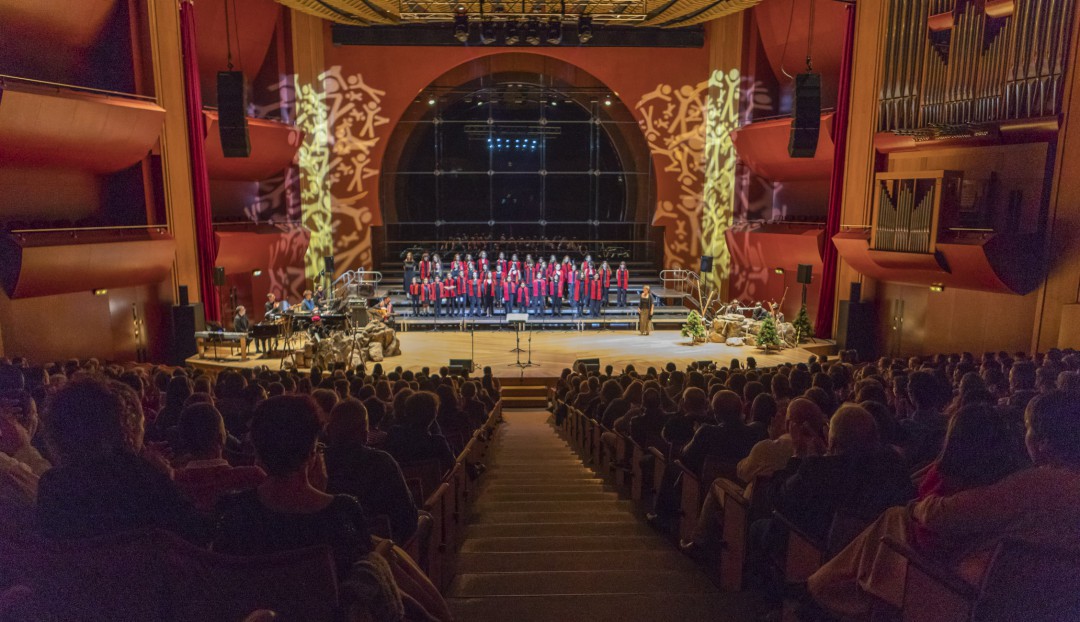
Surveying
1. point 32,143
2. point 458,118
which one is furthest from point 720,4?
point 32,143

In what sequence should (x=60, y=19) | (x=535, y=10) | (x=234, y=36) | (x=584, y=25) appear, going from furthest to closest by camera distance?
(x=535, y=10), (x=234, y=36), (x=584, y=25), (x=60, y=19)

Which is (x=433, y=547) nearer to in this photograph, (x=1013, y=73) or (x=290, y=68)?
(x=1013, y=73)

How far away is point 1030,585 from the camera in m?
1.78

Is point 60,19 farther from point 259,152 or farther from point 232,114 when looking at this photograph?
point 259,152

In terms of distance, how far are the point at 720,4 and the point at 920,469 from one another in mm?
13433

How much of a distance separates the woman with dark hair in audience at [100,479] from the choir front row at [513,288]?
13.7m

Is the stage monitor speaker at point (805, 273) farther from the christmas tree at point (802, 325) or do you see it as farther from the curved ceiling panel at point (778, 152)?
the curved ceiling panel at point (778, 152)

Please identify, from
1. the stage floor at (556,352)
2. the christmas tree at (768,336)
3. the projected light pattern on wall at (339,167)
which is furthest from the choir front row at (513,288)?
the christmas tree at (768,336)

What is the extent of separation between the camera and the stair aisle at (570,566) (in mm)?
2963

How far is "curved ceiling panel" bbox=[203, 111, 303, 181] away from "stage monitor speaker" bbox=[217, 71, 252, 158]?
1987 millimetres

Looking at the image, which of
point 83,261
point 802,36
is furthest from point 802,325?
point 83,261

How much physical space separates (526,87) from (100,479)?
18148 mm

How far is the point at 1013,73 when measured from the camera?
9.42m

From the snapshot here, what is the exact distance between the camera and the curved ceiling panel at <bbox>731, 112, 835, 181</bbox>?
14.0m
